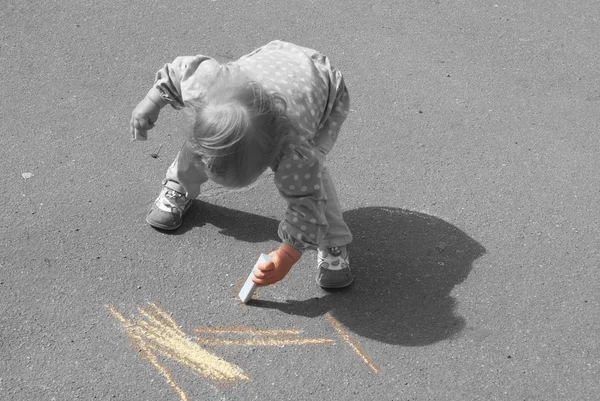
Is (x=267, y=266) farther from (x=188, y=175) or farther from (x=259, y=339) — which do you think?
(x=188, y=175)

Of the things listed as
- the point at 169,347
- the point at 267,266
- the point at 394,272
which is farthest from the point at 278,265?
the point at 394,272

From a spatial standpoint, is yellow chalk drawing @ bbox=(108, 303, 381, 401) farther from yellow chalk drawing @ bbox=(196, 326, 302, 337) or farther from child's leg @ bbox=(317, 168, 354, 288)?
child's leg @ bbox=(317, 168, 354, 288)

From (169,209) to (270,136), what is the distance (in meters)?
0.87

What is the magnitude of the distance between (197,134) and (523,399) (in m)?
1.30

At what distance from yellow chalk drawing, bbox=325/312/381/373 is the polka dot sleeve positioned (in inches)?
12.9

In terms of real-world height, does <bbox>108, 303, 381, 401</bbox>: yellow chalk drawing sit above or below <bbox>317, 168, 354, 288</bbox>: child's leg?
below

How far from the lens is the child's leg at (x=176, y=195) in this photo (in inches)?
125

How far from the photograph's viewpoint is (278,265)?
110 inches

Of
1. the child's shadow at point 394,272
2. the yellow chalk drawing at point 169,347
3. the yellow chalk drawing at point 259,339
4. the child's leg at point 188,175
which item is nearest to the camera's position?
the yellow chalk drawing at point 169,347

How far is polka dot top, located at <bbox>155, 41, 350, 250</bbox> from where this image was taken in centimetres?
264

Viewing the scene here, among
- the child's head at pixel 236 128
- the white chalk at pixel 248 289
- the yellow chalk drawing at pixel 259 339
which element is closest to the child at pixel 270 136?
the child's head at pixel 236 128

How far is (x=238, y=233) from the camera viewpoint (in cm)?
329

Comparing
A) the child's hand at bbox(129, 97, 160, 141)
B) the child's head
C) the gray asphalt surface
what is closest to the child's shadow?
the gray asphalt surface

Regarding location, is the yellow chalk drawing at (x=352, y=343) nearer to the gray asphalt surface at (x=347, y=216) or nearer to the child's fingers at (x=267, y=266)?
the gray asphalt surface at (x=347, y=216)
